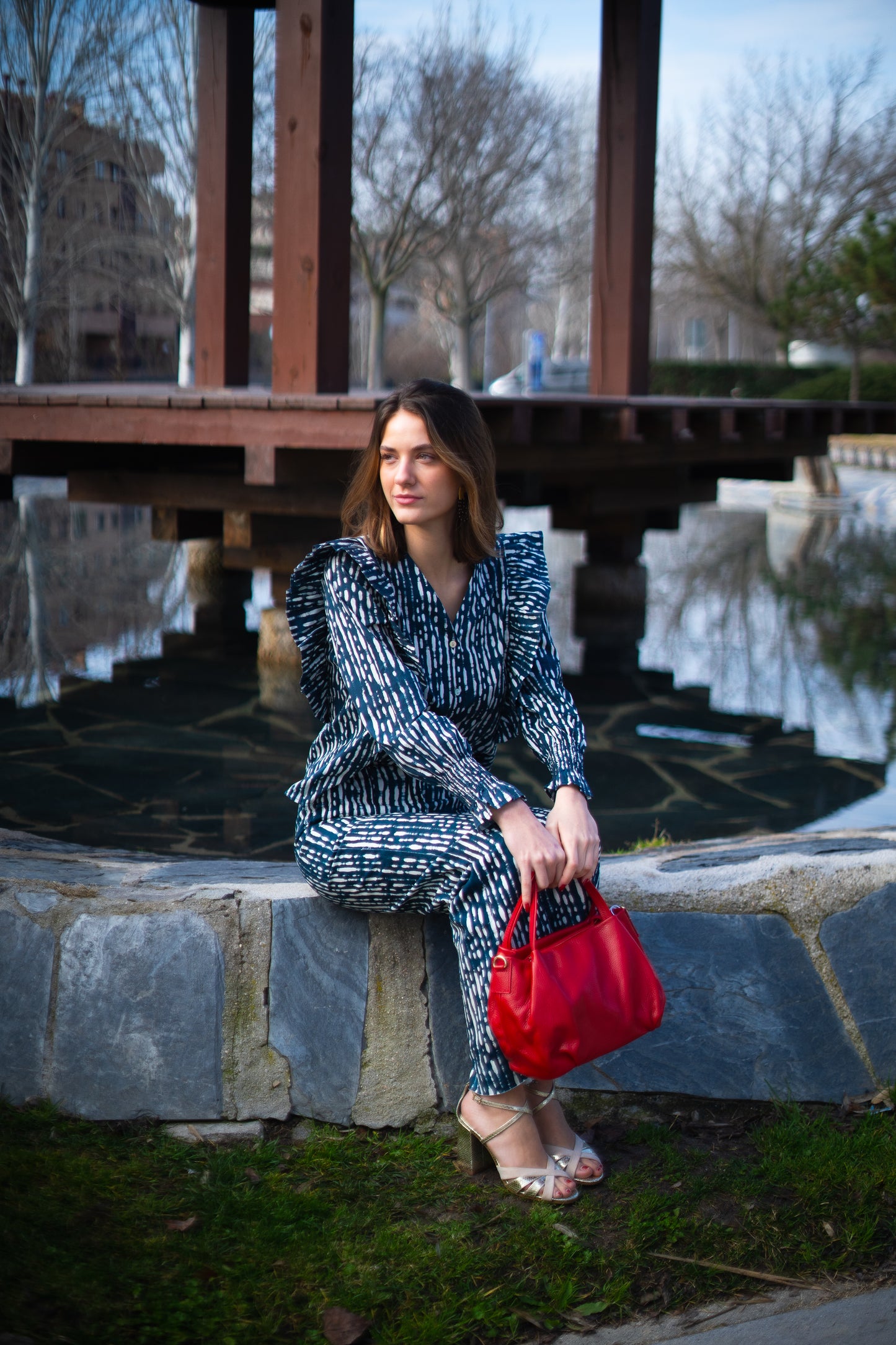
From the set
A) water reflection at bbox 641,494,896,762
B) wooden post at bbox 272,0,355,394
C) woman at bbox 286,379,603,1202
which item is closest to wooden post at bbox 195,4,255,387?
wooden post at bbox 272,0,355,394

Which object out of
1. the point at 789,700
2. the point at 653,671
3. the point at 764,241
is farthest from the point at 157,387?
the point at 764,241

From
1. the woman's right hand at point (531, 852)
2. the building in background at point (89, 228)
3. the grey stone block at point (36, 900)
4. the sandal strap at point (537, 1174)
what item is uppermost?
the building in background at point (89, 228)

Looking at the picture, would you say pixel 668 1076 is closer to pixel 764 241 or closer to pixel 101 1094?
pixel 101 1094

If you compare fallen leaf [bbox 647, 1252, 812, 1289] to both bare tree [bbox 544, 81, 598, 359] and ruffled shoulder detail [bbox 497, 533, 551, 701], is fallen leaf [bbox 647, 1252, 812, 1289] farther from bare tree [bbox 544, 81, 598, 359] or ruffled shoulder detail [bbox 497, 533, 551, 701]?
bare tree [bbox 544, 81, 598, 359]

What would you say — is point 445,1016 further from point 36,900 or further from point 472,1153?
point 36,900

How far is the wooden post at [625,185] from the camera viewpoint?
8.11 metres

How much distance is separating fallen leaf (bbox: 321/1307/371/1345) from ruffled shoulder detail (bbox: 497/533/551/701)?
113 cm

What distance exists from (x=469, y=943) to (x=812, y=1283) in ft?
2.31

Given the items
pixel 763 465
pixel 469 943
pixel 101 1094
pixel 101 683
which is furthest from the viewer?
pixel 763 465

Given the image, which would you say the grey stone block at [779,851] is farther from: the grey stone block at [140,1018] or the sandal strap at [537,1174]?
the grey stone block at [140,1018]

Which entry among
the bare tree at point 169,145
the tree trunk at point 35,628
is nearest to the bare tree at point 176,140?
the bare tree at point 169,145

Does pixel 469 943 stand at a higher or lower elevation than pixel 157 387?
lower

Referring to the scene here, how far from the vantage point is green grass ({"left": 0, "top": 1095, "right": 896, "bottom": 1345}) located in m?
1.77

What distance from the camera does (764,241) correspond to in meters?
33.8
